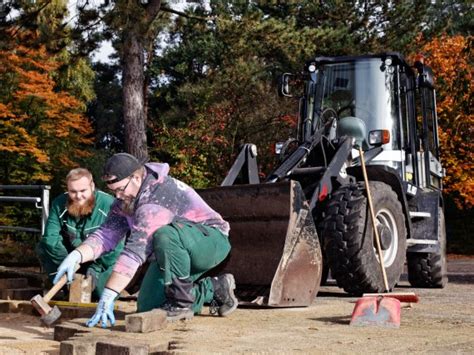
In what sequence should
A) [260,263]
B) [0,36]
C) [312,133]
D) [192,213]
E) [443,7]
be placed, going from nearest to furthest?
[192,213]
[260,263]
[312,133]
[0,36]
[443,7]

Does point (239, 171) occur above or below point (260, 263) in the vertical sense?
above

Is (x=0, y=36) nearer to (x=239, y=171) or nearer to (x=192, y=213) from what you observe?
(x=239, y=171)

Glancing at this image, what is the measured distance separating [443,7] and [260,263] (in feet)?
87.6

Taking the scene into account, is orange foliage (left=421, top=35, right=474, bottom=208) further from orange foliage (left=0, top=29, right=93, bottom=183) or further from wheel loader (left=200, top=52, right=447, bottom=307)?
wheel loader (left=200, top=52, right=447, bottom=307)

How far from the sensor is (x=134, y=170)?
5.47 meters

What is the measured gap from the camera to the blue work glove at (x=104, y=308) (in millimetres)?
5211

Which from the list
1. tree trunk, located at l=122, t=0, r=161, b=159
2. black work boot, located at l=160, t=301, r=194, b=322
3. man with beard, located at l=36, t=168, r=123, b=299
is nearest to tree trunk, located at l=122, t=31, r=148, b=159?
tree trunk, located at l=122, t=0, r=161, b=159

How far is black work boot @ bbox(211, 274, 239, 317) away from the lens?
20.4ft

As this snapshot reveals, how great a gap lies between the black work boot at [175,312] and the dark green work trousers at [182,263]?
0.11 ft

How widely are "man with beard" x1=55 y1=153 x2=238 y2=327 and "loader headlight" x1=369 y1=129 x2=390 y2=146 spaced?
3332mm

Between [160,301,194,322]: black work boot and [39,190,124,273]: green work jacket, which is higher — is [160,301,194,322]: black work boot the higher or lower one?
the lower one

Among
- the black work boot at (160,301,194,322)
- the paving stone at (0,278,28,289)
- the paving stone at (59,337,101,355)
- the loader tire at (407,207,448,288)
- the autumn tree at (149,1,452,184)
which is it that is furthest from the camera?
Result: the autumn tree at (149,1,452,184)

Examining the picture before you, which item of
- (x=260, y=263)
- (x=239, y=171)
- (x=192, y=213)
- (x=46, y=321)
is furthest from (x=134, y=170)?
(x=239, y=171)

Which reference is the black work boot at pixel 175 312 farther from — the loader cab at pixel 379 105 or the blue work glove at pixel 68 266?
the loader cab at pixel 379 105
